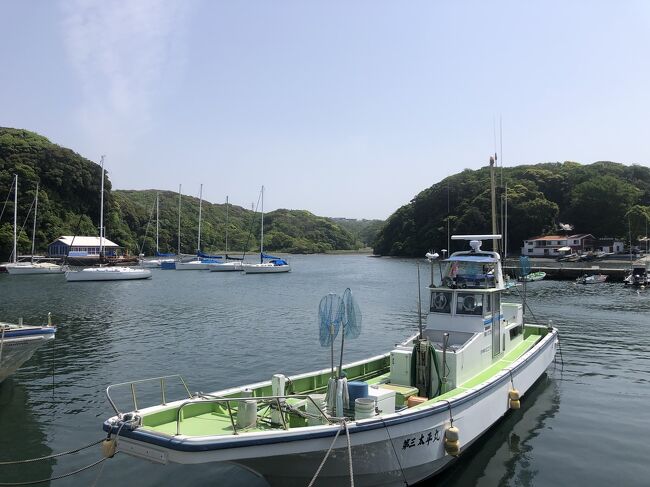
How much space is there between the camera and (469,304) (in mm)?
14578

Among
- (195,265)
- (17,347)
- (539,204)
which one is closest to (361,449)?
(17,347)

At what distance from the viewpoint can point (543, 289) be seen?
178 feet

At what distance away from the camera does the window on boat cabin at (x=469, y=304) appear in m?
14.5

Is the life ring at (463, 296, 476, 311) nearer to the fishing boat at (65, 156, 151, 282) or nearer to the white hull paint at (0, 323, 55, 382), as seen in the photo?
the white hull paint at (0, 323, 55, 382)

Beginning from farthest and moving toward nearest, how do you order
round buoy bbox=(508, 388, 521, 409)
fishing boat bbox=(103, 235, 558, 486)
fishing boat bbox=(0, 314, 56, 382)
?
fishing boat bbox=(0, 314, 56, 382) → round buoy bbox=(508, 388, 521, 409) → fishing boat bbox=(103, 235, 558, 486)

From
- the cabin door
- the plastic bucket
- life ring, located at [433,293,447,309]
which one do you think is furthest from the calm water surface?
life ring, located at [433,293,447,309]

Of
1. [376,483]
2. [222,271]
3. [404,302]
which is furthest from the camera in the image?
[222,271]

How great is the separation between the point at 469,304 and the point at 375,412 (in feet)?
18.8

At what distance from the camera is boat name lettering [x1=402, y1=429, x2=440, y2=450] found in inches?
394

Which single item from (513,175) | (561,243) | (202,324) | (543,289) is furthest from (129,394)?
(513,175)

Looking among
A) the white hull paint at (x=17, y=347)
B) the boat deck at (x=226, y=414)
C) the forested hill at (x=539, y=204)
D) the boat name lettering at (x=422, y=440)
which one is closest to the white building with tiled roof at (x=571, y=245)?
the forested hill at (x=539, y=204)

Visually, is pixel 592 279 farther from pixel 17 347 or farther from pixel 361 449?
pixel 17 347

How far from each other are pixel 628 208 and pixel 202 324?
10580cm

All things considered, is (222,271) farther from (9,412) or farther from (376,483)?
(376,483)
